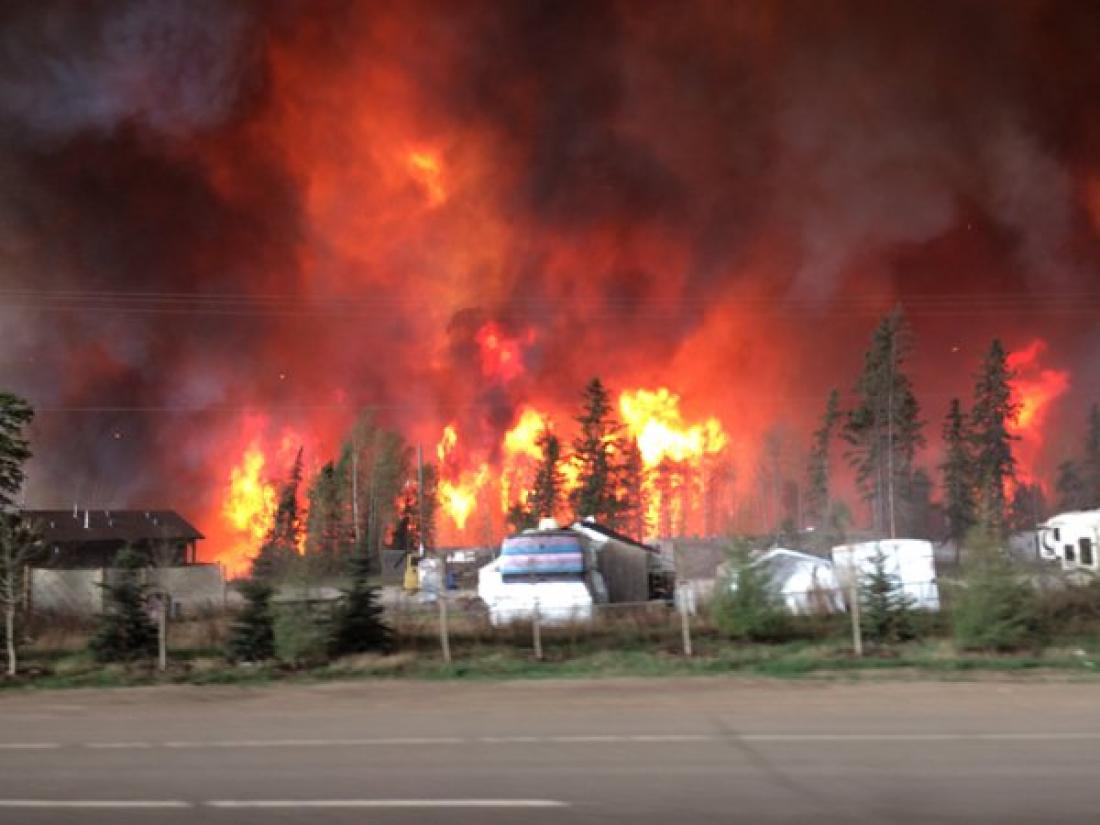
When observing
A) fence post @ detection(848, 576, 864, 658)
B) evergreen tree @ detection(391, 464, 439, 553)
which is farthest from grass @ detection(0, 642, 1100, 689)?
evergreen tree @ detection(391, 464, 439, 553)

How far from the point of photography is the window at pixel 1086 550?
35.8 metres

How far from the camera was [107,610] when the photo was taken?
67.2 feet

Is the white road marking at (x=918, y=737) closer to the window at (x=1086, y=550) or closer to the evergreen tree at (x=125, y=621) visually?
the evergreen tree at (x=125, y=621)

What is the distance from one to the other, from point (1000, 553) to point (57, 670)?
63.1ft

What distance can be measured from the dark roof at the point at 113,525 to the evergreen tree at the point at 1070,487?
236ft

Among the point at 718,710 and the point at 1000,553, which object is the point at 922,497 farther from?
the point at 718,710

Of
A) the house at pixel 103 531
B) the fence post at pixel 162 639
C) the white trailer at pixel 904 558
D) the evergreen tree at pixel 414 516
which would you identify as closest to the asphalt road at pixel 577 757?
the fence post at pixel 162 639

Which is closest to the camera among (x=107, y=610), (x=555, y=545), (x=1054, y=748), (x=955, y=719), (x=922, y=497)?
(x=1054, y=748)

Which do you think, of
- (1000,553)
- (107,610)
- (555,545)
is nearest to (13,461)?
(107,610)

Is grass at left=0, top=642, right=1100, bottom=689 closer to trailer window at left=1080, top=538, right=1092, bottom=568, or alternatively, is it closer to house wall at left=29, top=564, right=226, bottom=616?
house wall at left=29, top=564, right=226, bottom=616

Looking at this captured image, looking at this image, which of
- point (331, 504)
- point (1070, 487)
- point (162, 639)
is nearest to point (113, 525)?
point (331, 504)

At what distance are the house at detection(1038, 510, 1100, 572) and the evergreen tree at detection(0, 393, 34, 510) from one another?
35920 millimetres

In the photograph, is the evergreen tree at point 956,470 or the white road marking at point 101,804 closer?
the white road marking at point 101,804

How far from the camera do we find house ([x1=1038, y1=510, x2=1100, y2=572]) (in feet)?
119
